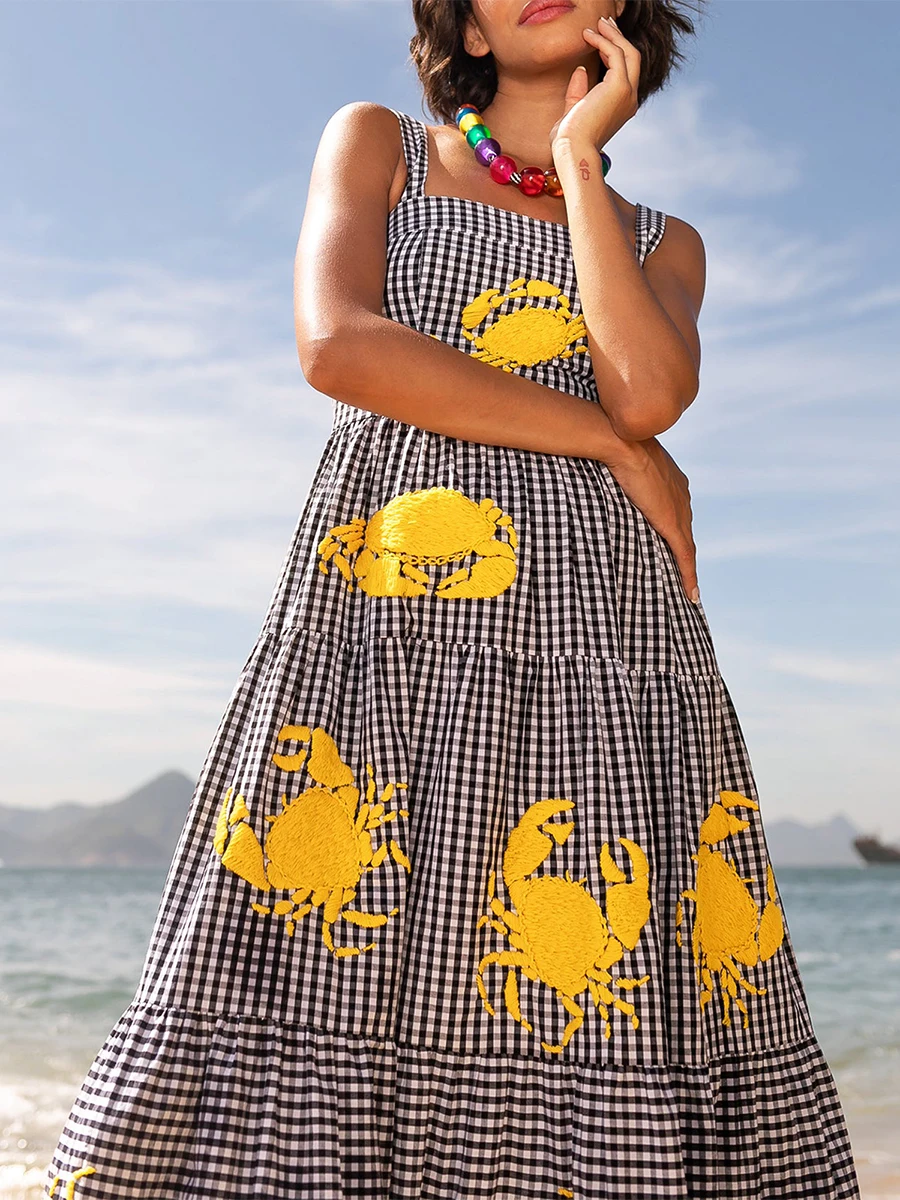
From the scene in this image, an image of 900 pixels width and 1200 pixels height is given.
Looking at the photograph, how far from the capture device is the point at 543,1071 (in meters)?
1.26

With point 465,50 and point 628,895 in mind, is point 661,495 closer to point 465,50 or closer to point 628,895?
point 628,895

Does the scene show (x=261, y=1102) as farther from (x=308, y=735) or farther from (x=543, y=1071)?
(x=308, y=735)

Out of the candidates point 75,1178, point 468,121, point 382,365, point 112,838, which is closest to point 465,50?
point 468,121

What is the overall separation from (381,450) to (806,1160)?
1064mm

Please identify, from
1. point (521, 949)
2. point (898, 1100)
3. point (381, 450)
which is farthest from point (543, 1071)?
point (898, 1100)

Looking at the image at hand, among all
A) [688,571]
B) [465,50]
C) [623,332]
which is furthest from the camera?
[465,50]

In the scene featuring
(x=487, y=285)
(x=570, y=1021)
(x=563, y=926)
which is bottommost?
(x=570, y=1021)

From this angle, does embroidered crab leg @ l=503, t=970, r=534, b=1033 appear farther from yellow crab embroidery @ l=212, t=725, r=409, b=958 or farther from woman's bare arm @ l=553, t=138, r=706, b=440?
woman's bare arm @ l=553, t=138, r=706, b=440

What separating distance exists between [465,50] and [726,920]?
160 cm

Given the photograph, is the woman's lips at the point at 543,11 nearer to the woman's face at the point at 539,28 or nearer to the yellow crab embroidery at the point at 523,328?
the woman's face at the point at 539,28

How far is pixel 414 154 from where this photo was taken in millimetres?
1841

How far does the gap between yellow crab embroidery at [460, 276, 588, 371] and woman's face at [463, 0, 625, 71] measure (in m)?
0.43

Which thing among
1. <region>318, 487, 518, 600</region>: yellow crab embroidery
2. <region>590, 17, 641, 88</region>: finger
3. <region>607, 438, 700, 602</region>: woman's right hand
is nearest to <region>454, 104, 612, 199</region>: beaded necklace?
<region>590, 17, 641, 88</region>: finger

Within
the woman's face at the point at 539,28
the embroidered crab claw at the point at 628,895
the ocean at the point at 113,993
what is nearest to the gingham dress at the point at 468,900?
the embroidered crab claw at the point at 628,895
